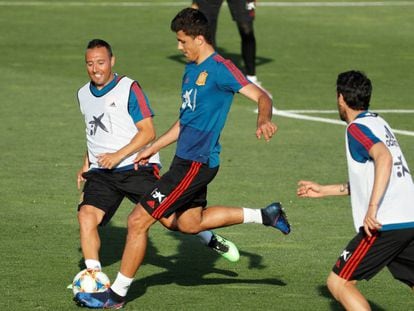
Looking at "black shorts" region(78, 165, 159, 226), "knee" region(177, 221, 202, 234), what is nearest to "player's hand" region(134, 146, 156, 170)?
"black shorts" region(78, 165, 159, 226)

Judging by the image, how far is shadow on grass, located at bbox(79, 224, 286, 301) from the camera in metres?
10.9

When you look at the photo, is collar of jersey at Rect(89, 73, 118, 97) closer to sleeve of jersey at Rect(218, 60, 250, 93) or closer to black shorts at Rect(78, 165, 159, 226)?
black shorts at Rect(78, 165, 159, 226)

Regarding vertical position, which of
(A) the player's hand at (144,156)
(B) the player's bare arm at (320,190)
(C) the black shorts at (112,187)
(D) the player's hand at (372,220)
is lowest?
(C) the black shorts at (112,187)

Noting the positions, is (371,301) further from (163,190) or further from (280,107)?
(280,107)

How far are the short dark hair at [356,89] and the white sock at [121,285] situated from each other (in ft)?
7.56

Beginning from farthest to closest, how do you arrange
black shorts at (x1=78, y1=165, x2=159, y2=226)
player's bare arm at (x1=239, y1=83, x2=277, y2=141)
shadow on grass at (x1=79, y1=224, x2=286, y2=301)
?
shadow on grass at (x1=79, y1=224, x2=286, y2=301)
black shorts at (x1=78, y1=165, x2=159, y2=226)
player's bare arm at (x1=239, y1=83, x2=277, y2=141)

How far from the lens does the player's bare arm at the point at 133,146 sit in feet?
33.9

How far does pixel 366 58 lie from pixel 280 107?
5135 mm

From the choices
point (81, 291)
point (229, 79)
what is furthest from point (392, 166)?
point (81, 291)

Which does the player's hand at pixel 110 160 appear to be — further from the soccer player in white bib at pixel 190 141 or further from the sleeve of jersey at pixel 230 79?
the sleeve of jersey at pixel 230 79

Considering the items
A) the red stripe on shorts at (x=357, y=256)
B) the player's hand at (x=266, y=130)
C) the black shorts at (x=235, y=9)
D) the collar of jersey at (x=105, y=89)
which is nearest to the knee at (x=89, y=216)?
the collar of jersey at (x=105, y=89)

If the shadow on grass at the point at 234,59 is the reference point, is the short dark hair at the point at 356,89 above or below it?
above

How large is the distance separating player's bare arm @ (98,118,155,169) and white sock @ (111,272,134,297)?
945 millimetres

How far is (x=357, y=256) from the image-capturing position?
344 inches
